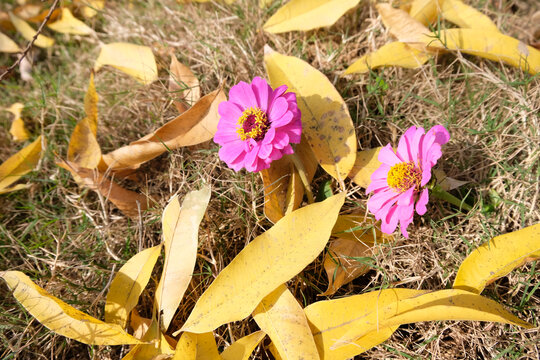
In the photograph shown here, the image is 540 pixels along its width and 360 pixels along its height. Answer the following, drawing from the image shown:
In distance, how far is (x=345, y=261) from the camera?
39.8 inches

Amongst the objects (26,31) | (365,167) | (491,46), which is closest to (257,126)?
(365,167)

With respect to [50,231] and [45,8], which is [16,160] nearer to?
[50,231]

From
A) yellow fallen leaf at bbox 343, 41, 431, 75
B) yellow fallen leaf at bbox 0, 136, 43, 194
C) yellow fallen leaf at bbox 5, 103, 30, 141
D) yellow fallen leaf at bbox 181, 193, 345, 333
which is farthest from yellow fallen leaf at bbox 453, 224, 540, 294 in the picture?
yellow fallen leaf at bbox 5, 103, 30, 141

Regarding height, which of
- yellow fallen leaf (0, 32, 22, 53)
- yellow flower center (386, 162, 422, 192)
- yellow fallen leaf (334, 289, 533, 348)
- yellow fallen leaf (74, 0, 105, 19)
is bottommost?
yellow fallen leaf (334, 289, 533, 348)

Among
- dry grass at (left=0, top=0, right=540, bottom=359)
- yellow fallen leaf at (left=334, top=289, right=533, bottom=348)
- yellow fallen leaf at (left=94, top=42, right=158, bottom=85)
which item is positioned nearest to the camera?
yellow fallen leaf at (left=334, top=289, right=533, bottom=348)

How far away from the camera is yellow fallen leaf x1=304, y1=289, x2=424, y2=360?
85cm

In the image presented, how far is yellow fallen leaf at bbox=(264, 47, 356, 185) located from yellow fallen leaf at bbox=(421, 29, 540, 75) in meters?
0.31

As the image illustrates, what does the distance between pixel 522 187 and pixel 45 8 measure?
1735mm

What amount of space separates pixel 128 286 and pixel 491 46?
1.03m

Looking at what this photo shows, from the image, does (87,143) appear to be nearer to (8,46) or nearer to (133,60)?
(133,60)

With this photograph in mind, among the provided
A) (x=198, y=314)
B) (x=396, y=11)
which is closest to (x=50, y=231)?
(x=198, y=314)

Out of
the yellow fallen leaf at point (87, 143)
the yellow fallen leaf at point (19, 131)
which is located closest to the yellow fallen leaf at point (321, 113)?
the yellow fallen leaf at point (87, 143)

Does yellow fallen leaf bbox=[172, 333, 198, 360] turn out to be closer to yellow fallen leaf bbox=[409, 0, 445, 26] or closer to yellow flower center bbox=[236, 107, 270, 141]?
yellow flower center bbox=[236, 107, 270, 141]

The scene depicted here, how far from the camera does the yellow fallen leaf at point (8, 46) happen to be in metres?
1.62
